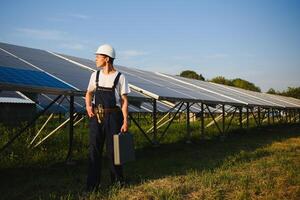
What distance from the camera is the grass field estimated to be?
17.0ft

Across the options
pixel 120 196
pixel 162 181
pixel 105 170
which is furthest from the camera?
pixel 105 170

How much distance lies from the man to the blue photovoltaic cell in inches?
76.5

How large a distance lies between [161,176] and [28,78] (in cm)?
313

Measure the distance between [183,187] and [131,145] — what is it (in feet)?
3.13

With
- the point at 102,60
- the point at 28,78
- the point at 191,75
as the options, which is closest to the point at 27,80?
the point at 28,78

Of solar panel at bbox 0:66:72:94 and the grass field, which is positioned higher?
solar panel at bbox 0:66:72:94

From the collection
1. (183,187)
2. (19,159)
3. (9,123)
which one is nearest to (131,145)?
(183,187)

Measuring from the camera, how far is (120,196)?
4852 mm

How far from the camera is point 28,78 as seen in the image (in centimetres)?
745

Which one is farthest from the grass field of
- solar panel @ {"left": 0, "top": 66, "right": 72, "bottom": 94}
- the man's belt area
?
solar panel @ {"left": 0, "top": 66, "right": 72, "bottom": 94}

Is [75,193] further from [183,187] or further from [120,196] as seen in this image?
[183,187]

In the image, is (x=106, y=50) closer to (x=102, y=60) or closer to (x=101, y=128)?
(x=102, y=60)

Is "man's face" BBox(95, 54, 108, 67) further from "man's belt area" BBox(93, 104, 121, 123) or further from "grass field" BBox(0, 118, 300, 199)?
"grass field" BBox(0, 118, 300, 199)

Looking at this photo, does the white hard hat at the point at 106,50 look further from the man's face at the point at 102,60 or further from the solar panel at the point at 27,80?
the solar panel at the point at 27,80
